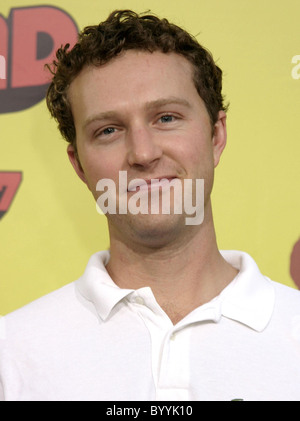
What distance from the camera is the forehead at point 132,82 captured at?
1.20m

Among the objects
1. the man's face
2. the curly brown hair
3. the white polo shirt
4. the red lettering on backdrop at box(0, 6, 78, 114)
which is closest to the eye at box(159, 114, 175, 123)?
the man's face

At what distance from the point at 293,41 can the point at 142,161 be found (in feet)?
2.23

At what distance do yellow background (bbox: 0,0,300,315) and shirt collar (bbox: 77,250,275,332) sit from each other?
33 cm

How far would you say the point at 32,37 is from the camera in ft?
5.40

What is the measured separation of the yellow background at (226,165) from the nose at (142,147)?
453mm

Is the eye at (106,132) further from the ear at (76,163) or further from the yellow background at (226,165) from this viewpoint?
the yellow background at (226,165)

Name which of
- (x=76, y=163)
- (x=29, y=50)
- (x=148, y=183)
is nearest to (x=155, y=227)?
(x=148, y=183)

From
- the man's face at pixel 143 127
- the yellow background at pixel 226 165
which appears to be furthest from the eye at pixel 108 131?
the yellow background at pixel 226 165

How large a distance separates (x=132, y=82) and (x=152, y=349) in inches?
20.5

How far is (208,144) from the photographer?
1246mm

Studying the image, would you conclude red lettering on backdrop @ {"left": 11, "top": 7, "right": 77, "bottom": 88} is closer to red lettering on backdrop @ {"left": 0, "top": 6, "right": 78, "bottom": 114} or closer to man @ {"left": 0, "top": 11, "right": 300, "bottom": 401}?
red lettering on backdrop @ {"left": 0, "top": 6, "right": 78, "bottom": 114}
